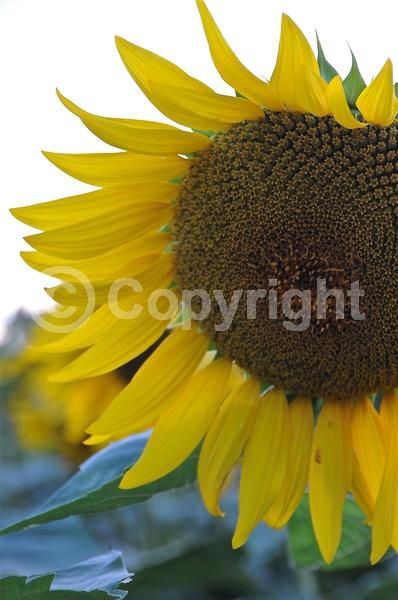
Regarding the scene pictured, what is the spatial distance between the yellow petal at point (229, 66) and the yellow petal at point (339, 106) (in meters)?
0.15

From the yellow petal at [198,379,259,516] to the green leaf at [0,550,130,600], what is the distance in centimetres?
30

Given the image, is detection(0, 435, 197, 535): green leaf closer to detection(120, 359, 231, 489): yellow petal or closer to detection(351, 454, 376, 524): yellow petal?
detection(120, 359, 231, 489): yellow petal

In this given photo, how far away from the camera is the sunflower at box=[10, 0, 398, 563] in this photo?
1756mm

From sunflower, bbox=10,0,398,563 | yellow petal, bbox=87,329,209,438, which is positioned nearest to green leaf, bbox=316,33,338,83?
sunflower, bbox=10,0,398,563

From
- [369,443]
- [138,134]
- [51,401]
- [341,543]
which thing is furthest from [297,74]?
[51,401]

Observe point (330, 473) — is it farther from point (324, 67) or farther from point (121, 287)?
point (324, 67)

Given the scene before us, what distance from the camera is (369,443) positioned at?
2.00 metres

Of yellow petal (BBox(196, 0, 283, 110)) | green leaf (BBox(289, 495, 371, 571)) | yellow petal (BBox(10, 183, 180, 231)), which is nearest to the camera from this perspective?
yellow petal (BBox(196, 0, 283, 110))

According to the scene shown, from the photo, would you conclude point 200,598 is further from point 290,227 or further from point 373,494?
point 290,227

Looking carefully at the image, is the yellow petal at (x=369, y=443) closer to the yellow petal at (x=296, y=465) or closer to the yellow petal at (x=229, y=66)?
the yellow petal at (x=296, y=465)

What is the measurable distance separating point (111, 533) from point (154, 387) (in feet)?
7.88

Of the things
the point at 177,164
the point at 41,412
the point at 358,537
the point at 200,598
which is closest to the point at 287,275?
the point at 177,164

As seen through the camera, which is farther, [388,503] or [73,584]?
[388,503]

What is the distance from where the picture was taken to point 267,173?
6.04 ft
